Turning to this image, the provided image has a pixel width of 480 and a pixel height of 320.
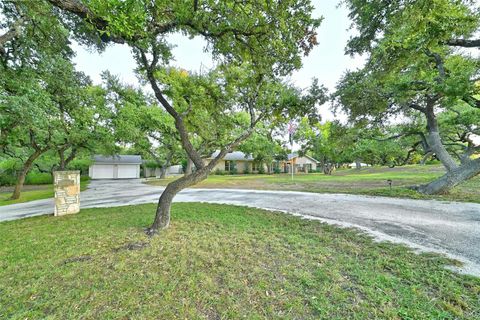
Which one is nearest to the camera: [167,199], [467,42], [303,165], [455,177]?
[167,199]

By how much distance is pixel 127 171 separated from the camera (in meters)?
30.4

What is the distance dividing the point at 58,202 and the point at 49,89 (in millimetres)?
4101

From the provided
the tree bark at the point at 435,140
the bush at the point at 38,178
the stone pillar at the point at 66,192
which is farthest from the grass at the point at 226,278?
the bush at the point at 38,178

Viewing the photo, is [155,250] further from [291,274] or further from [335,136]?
[335,136]

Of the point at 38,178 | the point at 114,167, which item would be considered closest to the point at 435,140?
the point at 114,167

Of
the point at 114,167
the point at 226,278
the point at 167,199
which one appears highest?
the point at 114,167

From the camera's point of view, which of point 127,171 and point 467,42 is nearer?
point 467,42

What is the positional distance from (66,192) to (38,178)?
78.3 ft

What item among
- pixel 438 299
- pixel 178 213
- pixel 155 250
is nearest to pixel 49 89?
pixel 178 213

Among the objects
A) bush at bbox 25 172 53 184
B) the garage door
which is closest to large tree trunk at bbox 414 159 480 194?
bush at bbox 25 172 53 184

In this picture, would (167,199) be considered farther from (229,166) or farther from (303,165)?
(303,165)

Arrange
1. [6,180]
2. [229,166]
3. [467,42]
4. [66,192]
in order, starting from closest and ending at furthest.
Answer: [467,42]
[66,192]
[6,180]
[229,166]

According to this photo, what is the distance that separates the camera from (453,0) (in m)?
4.88

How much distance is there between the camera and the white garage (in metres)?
28.7
